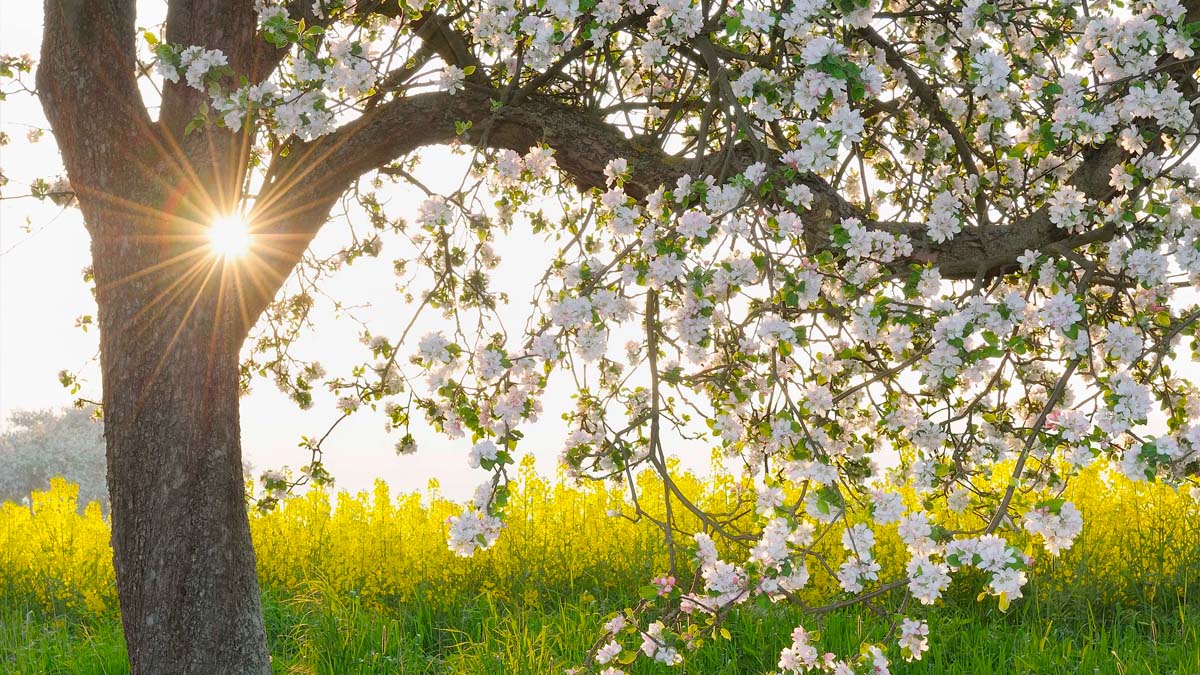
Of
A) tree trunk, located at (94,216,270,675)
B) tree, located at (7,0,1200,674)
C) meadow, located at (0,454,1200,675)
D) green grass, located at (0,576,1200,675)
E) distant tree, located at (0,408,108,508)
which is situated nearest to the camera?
tree, located at (7,0,1200,674)

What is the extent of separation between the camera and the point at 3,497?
58.3ft

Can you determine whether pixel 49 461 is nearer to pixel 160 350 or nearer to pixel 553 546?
pixel 553 546

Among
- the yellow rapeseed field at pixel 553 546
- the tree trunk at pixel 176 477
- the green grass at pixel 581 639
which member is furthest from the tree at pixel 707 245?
the yellow rapeseed field at pixel 553 546

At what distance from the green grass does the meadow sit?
0.06 ft

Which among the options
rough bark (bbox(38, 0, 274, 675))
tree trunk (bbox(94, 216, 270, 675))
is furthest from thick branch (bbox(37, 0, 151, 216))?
tree trunk (bbox(94, 216, 270, 675))

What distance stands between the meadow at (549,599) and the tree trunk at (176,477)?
1.18 metres

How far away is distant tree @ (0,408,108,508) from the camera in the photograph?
17719 mm

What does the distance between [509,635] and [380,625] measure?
3.93ft

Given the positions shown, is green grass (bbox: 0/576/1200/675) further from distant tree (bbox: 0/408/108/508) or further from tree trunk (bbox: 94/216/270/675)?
distant tree (bbox: 0/408/108/508)

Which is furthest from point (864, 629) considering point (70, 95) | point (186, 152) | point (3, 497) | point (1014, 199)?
point (3, 497)

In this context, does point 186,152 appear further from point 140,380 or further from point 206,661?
point 206,661

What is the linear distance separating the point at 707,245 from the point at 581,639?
3.18 metres

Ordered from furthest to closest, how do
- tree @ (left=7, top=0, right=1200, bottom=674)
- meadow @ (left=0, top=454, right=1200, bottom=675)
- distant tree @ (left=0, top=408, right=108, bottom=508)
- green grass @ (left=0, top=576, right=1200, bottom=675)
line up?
distant tree @ (left=0, top=408, right=108, bottom=508), meadow @ (left=0, top=454, right=1200, bottom=675), green grass @ (left=0, top=576, right=1200, bottom=675), tree @ (left=7, top=0, right=1200, bottom=674)

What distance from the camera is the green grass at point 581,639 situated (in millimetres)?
5359
